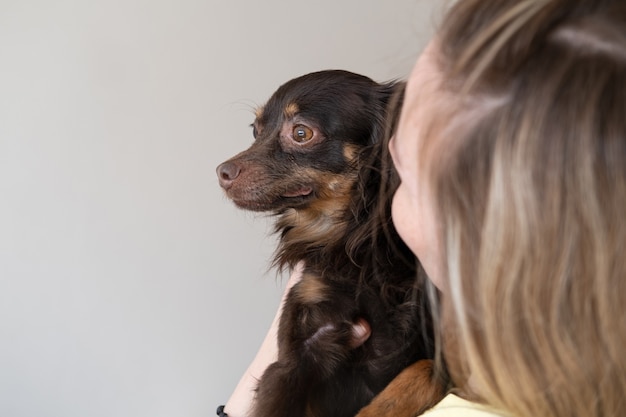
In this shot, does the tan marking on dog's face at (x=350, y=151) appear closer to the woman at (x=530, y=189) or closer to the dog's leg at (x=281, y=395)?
the dog's leg at (x=281, y=395)

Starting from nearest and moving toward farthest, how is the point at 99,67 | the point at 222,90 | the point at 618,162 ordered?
the point at 618,162 < the point at 99,67 < the point at 222,90

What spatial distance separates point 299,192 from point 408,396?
1.84 ft

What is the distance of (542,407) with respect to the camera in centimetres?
76

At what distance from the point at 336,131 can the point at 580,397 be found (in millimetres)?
856

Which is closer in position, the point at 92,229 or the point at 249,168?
the point at 249,168

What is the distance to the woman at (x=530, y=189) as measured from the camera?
63cm

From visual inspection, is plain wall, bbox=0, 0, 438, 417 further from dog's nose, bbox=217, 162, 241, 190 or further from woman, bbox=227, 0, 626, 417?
woman, bbox=227, 0, 626, 417

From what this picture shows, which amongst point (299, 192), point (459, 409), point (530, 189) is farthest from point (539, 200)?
point (299, 192)

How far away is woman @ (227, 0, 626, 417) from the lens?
0.63 m

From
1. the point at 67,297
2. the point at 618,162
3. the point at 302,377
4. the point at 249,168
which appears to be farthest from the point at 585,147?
the point at 67,297

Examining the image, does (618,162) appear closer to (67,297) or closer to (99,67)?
(99,67)

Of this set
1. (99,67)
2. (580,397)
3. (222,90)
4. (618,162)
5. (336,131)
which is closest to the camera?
(618,162)

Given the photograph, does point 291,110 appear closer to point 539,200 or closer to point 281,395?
point 281,395

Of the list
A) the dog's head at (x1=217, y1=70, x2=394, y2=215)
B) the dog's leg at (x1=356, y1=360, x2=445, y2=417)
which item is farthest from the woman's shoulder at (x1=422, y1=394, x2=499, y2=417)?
the dog's head at (x1=217, y1=70, x2=394, y2=215)
